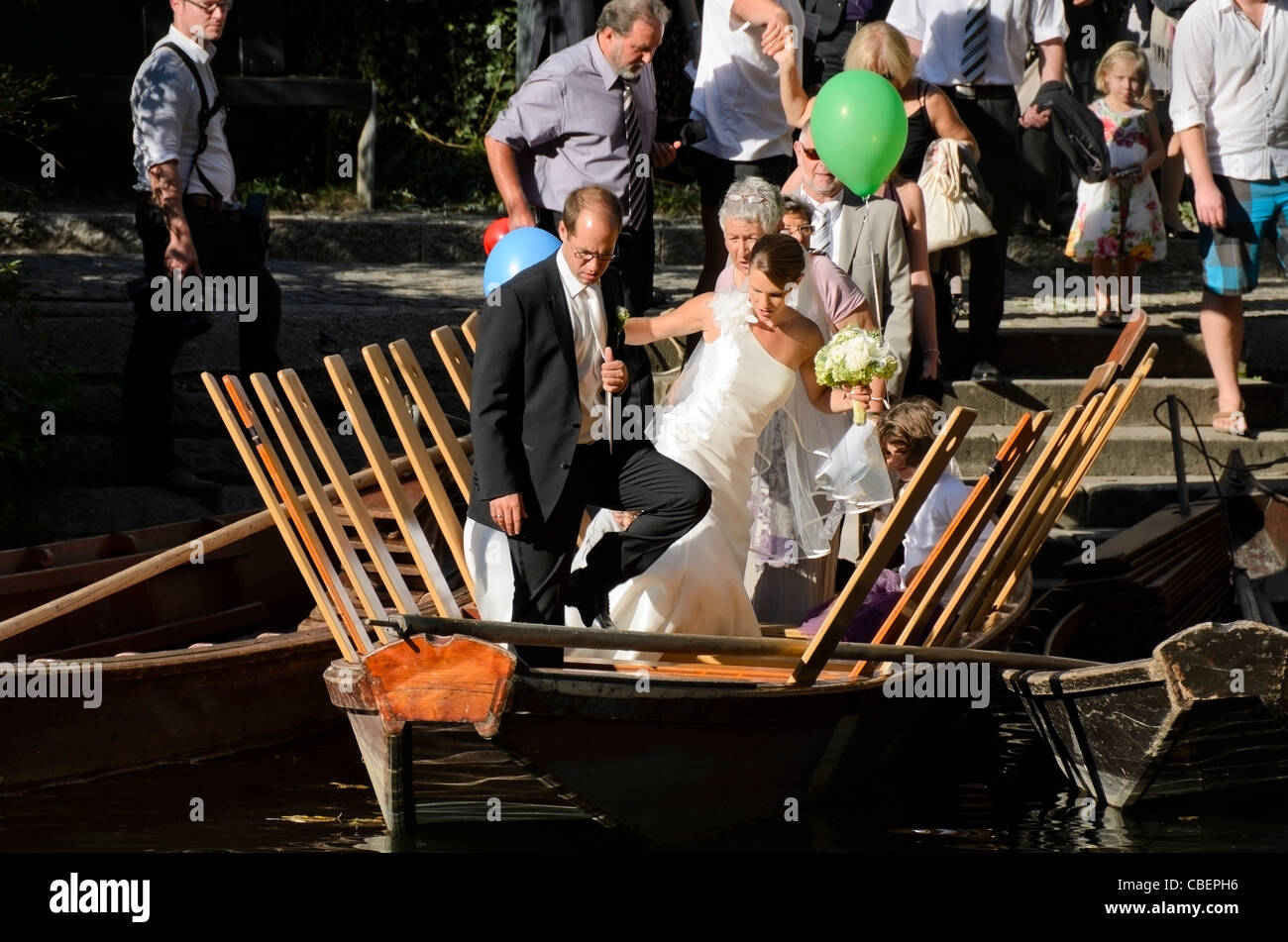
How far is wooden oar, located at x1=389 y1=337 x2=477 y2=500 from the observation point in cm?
730

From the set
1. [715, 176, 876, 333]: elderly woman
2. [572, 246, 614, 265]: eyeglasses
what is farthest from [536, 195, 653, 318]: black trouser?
[572, 246, 614, 265]: eyeglasses

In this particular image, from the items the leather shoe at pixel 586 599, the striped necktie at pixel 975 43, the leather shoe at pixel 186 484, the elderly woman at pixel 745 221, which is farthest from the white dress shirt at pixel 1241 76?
the leather shoe at pixel 186 484

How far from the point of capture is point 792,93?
8.97 m

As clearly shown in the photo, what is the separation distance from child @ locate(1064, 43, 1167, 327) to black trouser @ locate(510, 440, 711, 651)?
4.46 m

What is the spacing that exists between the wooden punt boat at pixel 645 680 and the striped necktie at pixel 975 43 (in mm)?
2610

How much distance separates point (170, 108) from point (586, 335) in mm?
3067

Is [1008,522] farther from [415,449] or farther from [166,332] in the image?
[166,332]

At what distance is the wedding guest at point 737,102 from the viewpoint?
9.41m

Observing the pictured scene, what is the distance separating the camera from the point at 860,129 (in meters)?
8.05

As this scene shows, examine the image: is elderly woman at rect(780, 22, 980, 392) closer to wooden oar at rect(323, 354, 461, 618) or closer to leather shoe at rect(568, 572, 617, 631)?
leather shoe at rect(568, 572, 617, 631)

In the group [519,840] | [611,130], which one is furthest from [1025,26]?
[519,840]

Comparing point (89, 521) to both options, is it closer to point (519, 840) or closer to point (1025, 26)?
point (519, 840)

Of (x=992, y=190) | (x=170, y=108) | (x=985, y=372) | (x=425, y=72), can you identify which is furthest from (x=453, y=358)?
(x=425, y=72)

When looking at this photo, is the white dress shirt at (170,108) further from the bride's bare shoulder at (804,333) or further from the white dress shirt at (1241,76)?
the white dress shirt at (1241,76)
